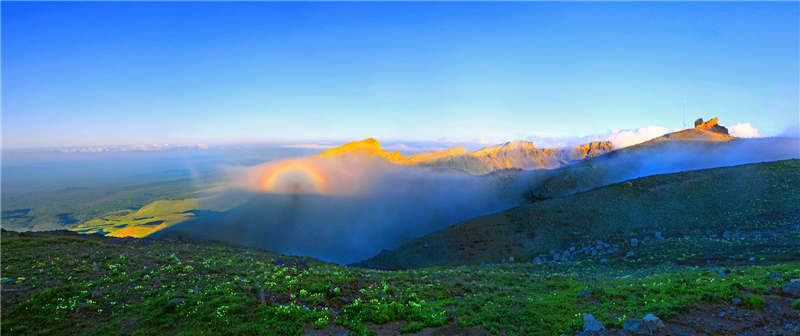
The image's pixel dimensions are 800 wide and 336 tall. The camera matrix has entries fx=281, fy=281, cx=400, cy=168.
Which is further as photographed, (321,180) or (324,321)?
(321,180)

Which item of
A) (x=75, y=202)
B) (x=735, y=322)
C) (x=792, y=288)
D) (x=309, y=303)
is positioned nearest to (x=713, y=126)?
(x=792, y=288)

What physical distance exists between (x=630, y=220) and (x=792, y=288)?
2083 inches

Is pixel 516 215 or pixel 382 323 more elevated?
pixel 382 323

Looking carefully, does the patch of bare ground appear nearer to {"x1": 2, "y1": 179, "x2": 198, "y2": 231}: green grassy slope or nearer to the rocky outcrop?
{"x1": 2, "y1": 179, "x2": 198, "y2": 231}: green grassy slope

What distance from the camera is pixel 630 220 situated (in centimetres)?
5669

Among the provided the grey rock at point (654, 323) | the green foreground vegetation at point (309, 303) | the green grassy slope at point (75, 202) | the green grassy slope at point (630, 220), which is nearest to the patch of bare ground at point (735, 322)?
the grey rock at point (654, 323)

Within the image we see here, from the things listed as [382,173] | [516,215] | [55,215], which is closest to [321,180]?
[382,173]

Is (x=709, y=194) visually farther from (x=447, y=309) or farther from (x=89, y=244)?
(x=89, y=244)

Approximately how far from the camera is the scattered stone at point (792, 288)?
40.9 ft

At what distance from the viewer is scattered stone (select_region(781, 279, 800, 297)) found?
40.9 ft

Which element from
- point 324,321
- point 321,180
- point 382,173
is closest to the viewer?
point 324,321

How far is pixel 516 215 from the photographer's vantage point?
69.8 meters

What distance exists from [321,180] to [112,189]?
10060 cm

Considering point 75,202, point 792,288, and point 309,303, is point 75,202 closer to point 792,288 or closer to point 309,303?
point 309,303
